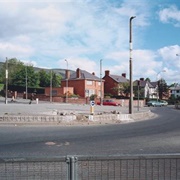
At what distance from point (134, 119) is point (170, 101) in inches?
2824

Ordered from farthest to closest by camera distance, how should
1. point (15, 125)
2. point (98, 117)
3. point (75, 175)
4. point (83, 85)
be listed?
1. point (83, 85)
2. point (98, 117)
3. point (15, 125)
4. point (75, 175)

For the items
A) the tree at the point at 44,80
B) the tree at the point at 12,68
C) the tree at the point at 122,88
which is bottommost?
the tree at the point at 122,88

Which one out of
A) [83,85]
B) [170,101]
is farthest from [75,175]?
[170,101]

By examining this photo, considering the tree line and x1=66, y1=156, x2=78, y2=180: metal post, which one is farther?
the tree line

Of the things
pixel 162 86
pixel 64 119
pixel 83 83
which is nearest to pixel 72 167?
pixel 64 119

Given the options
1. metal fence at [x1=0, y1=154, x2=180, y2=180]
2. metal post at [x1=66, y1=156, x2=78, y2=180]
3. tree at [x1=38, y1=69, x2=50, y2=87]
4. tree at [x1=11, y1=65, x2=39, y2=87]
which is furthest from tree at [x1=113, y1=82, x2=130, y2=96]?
metal post at [x1=66, y1=156, x2=78, y2=180]

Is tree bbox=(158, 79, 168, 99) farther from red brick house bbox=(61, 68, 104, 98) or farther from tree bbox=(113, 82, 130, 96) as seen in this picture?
red brick house bbox=(61, 68, 104, 98)

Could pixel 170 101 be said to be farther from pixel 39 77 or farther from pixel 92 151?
pixel 92 151

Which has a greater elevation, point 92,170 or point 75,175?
point 75,175

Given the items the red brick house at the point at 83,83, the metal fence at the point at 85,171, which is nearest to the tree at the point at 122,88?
the red brick house at the point at 83,83

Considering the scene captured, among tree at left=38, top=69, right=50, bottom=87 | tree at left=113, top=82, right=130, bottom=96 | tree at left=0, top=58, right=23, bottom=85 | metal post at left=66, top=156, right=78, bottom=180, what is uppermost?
tree at left=0, top=58, right=23, bottom=85

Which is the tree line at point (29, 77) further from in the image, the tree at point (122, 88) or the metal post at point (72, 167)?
the metal post at point (72, 167)

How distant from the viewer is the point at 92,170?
18.6 ft

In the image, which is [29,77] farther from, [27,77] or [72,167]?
[72,167]
